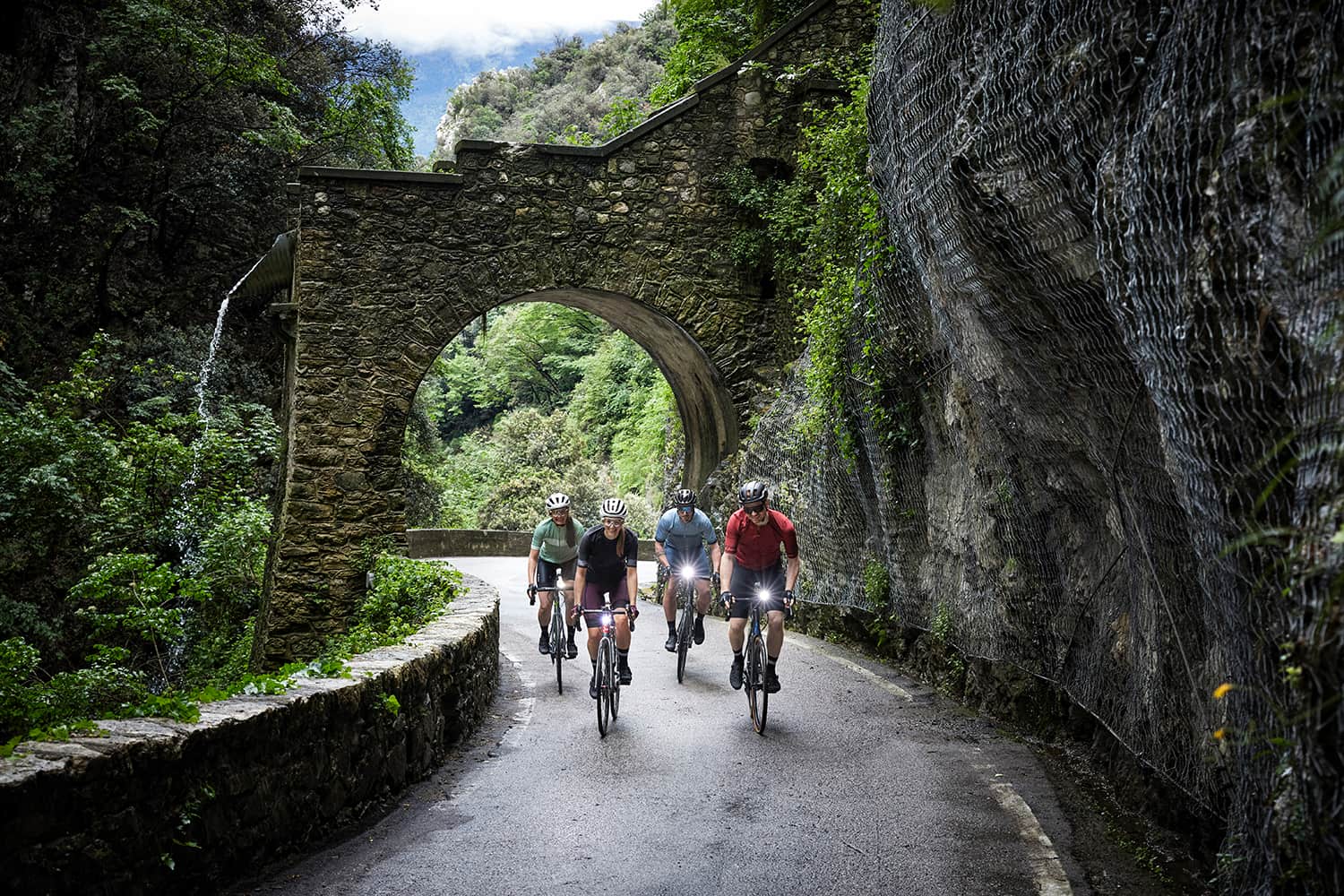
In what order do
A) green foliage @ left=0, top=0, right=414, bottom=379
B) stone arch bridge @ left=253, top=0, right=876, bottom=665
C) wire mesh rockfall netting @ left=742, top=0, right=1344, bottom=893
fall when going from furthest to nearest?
green foliage @ left=0, top=0, right=414, bottom=379 < stone arch bridge @ left=253, top=0, right=876, bottom=665 < wire mesh rockfall netting @ left=742, top=0, right=1344, bottom=893

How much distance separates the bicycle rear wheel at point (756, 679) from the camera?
8219 mm

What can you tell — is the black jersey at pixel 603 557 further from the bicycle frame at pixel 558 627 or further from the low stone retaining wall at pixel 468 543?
the low stone retaining wall at pixel 468 543

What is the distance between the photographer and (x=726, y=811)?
6141 mm

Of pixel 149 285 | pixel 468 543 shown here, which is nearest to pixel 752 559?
pixel 149 285

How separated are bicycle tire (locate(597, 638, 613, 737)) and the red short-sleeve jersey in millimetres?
1343

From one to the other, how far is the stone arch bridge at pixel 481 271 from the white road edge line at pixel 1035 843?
408 inches

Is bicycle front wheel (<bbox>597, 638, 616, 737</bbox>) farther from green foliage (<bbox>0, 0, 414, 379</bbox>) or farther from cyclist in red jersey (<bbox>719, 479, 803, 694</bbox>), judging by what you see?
green foliage (<bbox>0, 0, 414, 379</bbox>)

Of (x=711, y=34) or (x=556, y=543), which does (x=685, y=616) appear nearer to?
(x=556, y=543)

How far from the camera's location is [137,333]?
21344 mm

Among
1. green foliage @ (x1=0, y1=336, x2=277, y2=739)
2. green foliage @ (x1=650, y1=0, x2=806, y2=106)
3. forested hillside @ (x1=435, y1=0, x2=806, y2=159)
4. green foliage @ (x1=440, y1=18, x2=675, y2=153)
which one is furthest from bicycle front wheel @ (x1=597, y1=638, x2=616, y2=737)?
green foliage @ (x1=440, y1=18, x2=675, y2=153)

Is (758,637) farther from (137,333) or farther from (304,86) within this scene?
(304,86)

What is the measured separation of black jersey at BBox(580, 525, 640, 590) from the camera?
9.16m

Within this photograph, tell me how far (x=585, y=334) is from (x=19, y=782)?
151 feet

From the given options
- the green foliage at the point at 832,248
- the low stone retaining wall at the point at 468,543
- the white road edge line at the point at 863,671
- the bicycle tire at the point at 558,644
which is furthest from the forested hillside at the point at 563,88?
the bicycle tire at the point at 558,644
